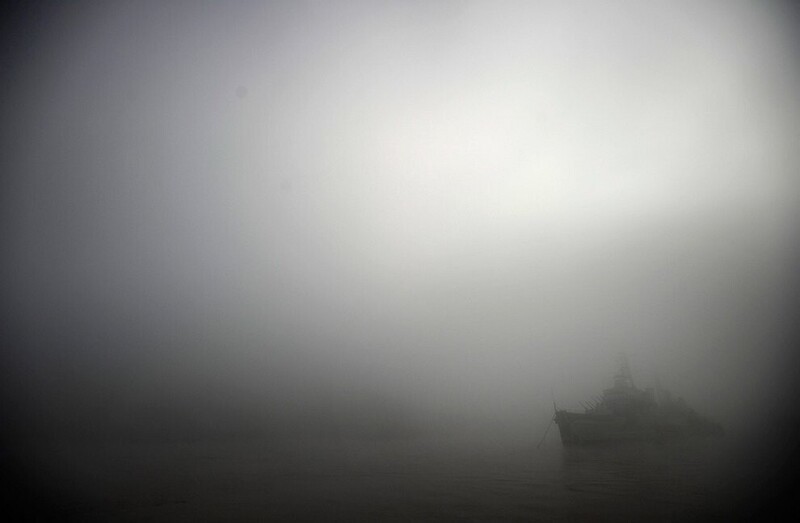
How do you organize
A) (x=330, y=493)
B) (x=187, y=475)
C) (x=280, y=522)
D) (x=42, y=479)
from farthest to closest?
(x=187, y=475) → (x=42, y=479) → (x=330, y=493) → (x=280, y=522)

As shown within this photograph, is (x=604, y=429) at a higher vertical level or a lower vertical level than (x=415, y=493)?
lower

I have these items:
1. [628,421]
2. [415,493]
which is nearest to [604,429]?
[628,421]

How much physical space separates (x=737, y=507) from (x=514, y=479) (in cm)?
1055

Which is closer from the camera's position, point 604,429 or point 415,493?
point 415,493

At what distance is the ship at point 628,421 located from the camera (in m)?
45.3

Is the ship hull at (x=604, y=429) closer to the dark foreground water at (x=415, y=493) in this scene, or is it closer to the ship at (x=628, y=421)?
the ship at (x=628, y=421)

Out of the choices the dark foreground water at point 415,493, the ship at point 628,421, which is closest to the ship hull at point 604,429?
the ship at point 628,421

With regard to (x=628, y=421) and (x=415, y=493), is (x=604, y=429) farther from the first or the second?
(x=415, y=493)

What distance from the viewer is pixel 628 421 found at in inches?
1919

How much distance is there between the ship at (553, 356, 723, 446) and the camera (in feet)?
149

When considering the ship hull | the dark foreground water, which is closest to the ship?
the ship hull

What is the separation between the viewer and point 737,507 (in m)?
14.5

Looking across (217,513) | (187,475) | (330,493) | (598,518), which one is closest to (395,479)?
(330,493)

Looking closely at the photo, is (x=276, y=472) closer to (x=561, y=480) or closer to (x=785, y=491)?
(x=561, y=480)
